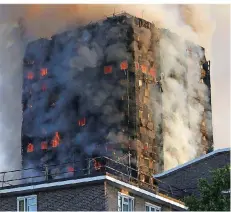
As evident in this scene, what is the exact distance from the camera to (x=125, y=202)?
6494 cm

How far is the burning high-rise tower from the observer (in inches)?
6299

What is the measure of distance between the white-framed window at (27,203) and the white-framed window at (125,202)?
5.69m

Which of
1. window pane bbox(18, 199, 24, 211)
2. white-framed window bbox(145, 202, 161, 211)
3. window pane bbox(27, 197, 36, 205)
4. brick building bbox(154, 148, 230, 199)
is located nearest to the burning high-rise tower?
brick building bbox(154, 148, 230, 199)

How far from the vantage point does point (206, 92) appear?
173750 mm

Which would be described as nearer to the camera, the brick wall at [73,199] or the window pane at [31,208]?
the brick wall at [73,199]

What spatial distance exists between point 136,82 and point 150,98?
3.63m

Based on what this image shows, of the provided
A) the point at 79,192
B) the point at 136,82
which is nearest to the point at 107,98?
the point at 136,82

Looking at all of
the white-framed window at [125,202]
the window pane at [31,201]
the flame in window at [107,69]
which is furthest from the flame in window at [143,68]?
the window pane at [31,201]

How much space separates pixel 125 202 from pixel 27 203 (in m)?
6.59

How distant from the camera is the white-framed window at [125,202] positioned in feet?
211

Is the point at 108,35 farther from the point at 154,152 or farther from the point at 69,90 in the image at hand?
the point at 154,152

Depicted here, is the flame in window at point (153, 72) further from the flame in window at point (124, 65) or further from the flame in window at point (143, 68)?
the flame in window at point (124, 65)

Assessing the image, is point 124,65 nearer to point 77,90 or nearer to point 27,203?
point 77,90

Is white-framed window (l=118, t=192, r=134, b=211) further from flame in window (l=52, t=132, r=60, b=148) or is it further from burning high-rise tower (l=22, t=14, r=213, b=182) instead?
flame in window (l=52, t=132, r=60, b=148)
